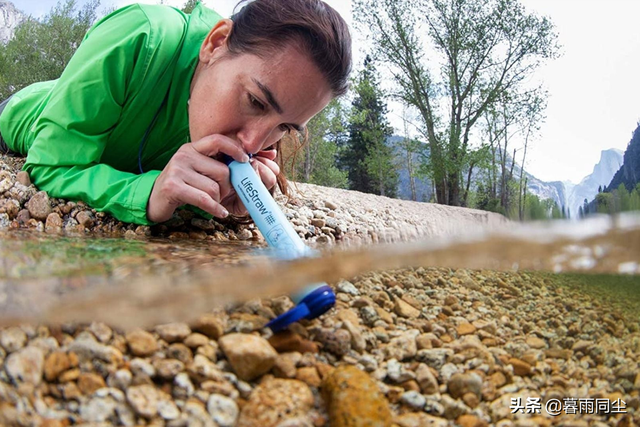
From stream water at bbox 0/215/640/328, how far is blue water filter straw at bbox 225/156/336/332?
0.04ft

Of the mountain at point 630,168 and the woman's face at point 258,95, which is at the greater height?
the woman's face at point 258,95

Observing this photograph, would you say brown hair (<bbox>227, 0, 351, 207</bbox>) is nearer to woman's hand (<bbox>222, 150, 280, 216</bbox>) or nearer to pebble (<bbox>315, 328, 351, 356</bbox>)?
woman's hand (<bbox>222, 150, 280, 216</bbox>)

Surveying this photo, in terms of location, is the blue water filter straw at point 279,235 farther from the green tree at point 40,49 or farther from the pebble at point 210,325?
the green tree at point 40,49

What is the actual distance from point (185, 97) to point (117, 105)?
0.11 metres

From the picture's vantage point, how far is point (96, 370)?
0.19 metres

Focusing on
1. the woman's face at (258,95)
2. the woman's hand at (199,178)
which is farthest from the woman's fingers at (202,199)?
the woman's face at (258,95)

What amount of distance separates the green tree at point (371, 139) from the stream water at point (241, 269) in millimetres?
2453

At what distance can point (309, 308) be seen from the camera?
24 cm

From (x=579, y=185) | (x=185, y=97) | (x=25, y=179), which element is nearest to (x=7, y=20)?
(x=25, y=179)

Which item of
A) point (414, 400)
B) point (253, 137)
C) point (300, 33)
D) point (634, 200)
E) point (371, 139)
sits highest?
point (371, 139)

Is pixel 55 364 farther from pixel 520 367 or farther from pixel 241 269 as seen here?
pixel 520 367

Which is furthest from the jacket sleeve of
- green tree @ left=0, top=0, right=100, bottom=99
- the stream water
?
green tree @ left=0, top=0, right=100, bottom=99

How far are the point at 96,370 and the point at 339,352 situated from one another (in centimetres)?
11

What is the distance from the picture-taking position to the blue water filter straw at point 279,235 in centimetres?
23
